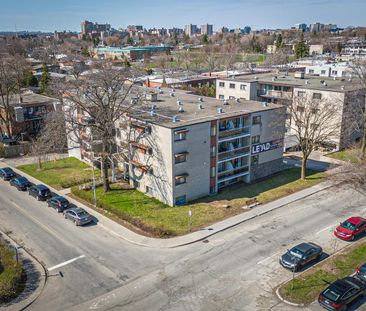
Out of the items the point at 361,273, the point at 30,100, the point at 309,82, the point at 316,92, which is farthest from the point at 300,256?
the point at 30,100

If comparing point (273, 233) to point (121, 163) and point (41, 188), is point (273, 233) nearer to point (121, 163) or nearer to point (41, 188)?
point (121, 163)

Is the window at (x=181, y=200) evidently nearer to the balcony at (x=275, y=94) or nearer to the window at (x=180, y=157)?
the window at (x=180, y=157)

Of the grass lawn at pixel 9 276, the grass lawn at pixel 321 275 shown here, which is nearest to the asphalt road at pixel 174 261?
the grass lawn at pixel 321 275

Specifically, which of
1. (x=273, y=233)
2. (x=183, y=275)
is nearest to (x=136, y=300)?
(x=183, y=275)

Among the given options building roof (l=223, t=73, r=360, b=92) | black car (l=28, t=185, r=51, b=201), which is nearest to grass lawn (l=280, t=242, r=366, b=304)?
black car (l=28, t=185, r=51, b=201)

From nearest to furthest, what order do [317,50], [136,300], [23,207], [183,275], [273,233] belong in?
[136,300]
[183,275]
[273,233]
[23,207]
[317,50]
